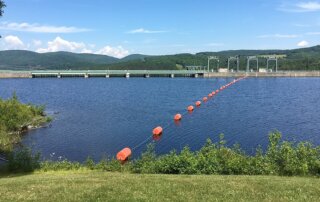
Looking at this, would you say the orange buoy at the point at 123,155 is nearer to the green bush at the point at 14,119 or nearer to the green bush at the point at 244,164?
the green bush at the point at 244,164

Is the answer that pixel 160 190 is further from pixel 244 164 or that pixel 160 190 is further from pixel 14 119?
pixel 14 119

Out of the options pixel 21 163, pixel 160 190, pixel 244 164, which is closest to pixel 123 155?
pixel 21 163

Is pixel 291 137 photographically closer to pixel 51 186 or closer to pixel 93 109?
pixel 51 186

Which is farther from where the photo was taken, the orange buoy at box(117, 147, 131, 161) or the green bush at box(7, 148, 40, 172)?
the orange buoy at box(117, 147, 131, 161)

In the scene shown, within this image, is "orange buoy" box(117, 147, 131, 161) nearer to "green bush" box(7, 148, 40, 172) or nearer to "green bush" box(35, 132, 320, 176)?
"green bush" box(7, 148, 40, 172)

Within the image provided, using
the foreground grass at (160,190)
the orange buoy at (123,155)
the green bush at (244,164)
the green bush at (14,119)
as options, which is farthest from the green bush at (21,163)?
the green bush at (14,119)

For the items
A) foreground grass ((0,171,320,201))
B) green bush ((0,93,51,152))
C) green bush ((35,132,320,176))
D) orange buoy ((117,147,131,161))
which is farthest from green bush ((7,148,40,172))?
green bush ((0,93,51,152))

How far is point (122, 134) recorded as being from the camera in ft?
153

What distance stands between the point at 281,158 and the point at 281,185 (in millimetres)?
6587

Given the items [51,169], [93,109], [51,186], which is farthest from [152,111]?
[51,186]

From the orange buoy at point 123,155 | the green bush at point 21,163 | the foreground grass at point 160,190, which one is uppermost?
the foreground grass at point 160,190

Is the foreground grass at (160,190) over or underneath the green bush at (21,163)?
over

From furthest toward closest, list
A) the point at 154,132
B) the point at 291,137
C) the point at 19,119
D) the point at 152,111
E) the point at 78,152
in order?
the point at 152,111 < the point at 19,119 < the point at 154,132 < the point at 291,137 < the point at 78,152

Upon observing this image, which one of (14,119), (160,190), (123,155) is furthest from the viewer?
(14,119)
